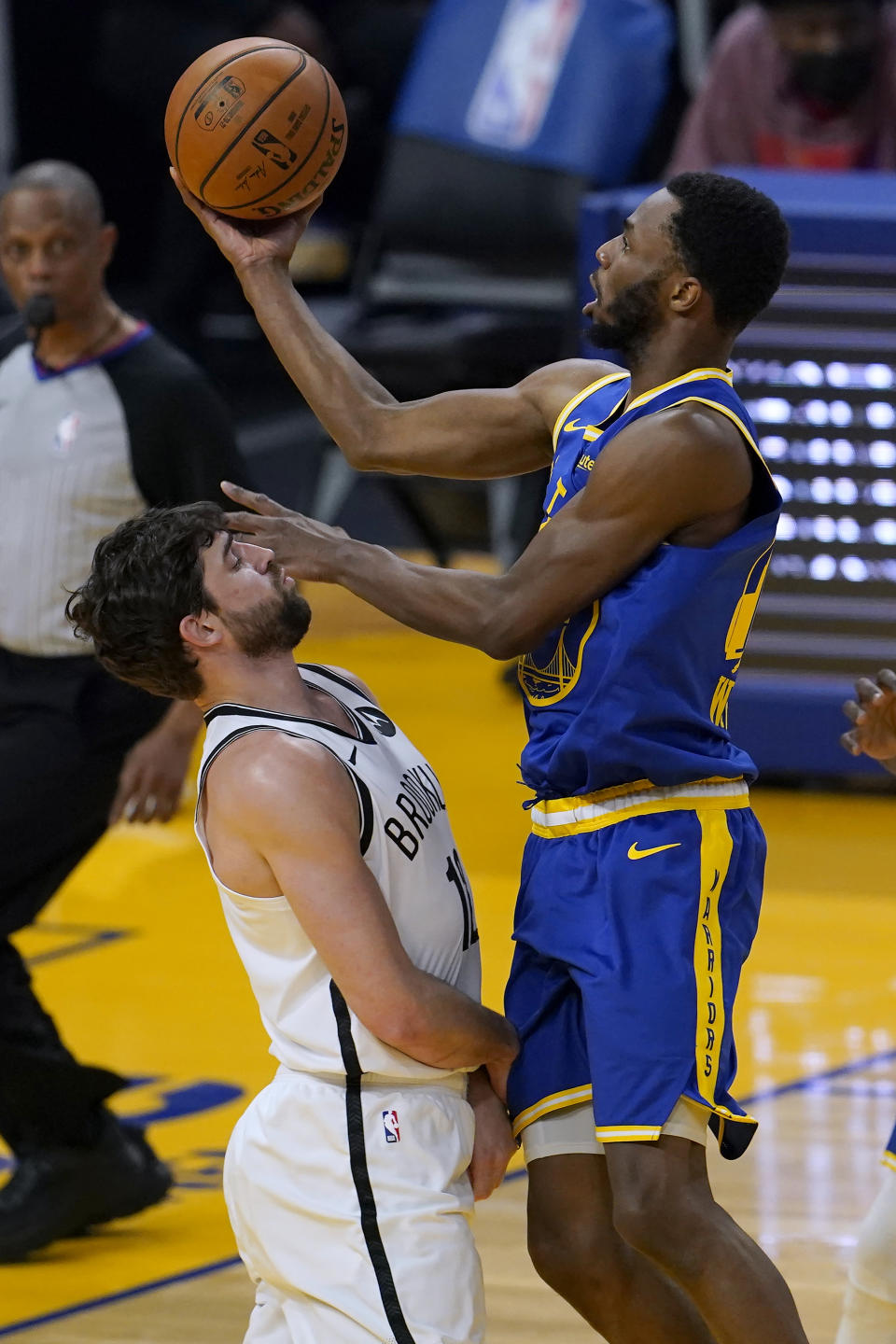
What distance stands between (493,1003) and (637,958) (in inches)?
99.5

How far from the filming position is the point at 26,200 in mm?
4809

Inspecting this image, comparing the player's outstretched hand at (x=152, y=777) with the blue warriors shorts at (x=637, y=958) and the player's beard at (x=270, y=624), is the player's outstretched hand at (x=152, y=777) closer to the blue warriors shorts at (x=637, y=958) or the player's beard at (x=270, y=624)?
the blue warriors shorts at (x=637, y=958)

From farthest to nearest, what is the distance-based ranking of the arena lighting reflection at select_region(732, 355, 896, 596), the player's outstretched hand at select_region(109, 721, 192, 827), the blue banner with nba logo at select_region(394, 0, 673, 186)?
the blue banner with nba logo at select_region(394, 0, 673, 186), the arena lighting reflection at select_region(732, 355, 896, 596), the player's outstretched hand at select_region(109, 721, 192, 827)

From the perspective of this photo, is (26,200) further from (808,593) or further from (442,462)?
(808,593)

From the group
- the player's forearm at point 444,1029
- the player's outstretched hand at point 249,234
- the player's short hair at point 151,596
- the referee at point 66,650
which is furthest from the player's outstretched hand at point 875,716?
the referee at point 66,650

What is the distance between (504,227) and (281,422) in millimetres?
2379

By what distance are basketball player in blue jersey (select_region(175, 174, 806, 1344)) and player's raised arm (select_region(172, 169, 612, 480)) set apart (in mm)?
282

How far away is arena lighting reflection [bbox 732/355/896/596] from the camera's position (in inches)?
300

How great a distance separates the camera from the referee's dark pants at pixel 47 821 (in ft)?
14.4

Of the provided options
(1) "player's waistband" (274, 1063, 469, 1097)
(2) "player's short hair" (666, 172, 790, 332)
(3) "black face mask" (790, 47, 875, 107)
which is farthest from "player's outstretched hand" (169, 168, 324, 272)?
(3) "black face mask" (790, 47, 875, 107)

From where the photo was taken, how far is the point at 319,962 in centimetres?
297

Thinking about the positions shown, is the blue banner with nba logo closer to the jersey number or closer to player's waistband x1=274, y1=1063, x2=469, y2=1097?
the jersey number

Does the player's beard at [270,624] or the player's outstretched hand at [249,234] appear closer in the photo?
the player's beard at [270,624]

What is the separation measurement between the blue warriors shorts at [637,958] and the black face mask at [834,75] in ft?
20.8
